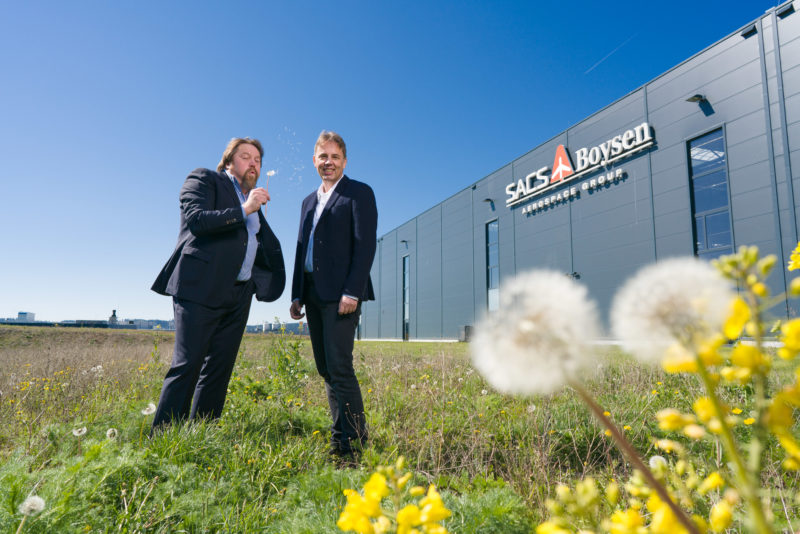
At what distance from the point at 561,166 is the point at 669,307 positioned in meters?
20.4

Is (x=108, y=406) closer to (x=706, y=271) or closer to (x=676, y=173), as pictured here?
(x=706, y=271)

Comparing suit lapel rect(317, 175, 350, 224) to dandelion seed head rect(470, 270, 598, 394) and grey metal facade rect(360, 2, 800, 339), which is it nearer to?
dandelion seed head rect(470, 270, 598, 394)

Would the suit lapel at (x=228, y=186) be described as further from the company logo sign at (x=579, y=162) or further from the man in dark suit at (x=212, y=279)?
the company logo sign at (x=579, y=162)

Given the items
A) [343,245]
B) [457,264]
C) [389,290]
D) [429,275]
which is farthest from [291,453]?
[389,290]

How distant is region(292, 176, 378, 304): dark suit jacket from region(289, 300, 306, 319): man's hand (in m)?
0.06

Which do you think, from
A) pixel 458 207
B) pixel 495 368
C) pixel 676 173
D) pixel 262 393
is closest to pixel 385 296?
pixel 458 207

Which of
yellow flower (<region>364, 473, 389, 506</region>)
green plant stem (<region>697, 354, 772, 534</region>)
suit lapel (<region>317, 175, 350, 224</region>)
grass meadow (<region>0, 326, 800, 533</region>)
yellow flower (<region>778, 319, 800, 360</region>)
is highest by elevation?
suit lapel (<region>317, 175, 350, 224</region>)

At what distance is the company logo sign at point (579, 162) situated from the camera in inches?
622

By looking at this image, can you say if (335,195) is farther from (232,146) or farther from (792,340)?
(792,340)

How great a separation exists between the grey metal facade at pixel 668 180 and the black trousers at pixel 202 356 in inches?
249

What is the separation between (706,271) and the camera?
0.42 metres

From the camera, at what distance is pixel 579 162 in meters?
18.5

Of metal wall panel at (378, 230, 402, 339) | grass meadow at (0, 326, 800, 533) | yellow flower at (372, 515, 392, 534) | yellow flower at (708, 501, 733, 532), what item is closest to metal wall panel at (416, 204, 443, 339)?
metal wall panel at (378, 230, 402, 339)

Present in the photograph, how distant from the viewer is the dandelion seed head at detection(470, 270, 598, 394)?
0.42 meters
